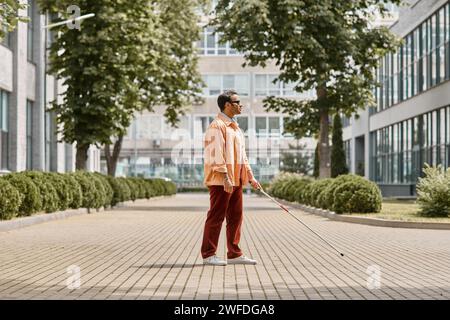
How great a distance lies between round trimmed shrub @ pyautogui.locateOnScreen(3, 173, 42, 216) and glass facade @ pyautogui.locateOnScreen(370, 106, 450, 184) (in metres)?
21.1

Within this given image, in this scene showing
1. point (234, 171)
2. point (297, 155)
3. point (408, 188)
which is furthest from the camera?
point (297, 155)

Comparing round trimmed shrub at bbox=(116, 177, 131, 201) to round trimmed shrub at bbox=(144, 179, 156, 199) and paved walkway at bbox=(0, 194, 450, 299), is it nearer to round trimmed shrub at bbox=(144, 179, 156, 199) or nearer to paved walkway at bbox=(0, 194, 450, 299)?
round trimmed shrub at bbox=(144, 179, 156, 199)

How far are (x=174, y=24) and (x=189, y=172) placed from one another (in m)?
44.0

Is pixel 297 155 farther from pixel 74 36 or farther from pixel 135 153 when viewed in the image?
pixel 74 36

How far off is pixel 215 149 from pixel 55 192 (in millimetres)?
14820

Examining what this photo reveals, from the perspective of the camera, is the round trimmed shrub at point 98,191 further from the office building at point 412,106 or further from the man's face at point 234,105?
the man's face at point 234,105

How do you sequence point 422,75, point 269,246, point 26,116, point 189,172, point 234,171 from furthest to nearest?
1. point 189,172
2. point 422,75
3. point 26,116
4. point 269,246
5. point 234,171

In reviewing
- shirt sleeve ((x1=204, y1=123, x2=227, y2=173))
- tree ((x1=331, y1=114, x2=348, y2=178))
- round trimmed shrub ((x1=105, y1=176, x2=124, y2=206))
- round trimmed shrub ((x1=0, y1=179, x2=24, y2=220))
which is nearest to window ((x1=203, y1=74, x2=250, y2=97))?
tree ((x1=331, y1=114, x2=348, y2=178))

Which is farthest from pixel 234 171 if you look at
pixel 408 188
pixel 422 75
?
pixel 408 188

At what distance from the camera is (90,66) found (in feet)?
117

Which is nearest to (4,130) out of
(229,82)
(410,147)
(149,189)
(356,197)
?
(149,189)

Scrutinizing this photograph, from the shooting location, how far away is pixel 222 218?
506 inches

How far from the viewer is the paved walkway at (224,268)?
995 centimetres

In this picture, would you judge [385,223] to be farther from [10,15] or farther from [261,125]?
[261,125]
